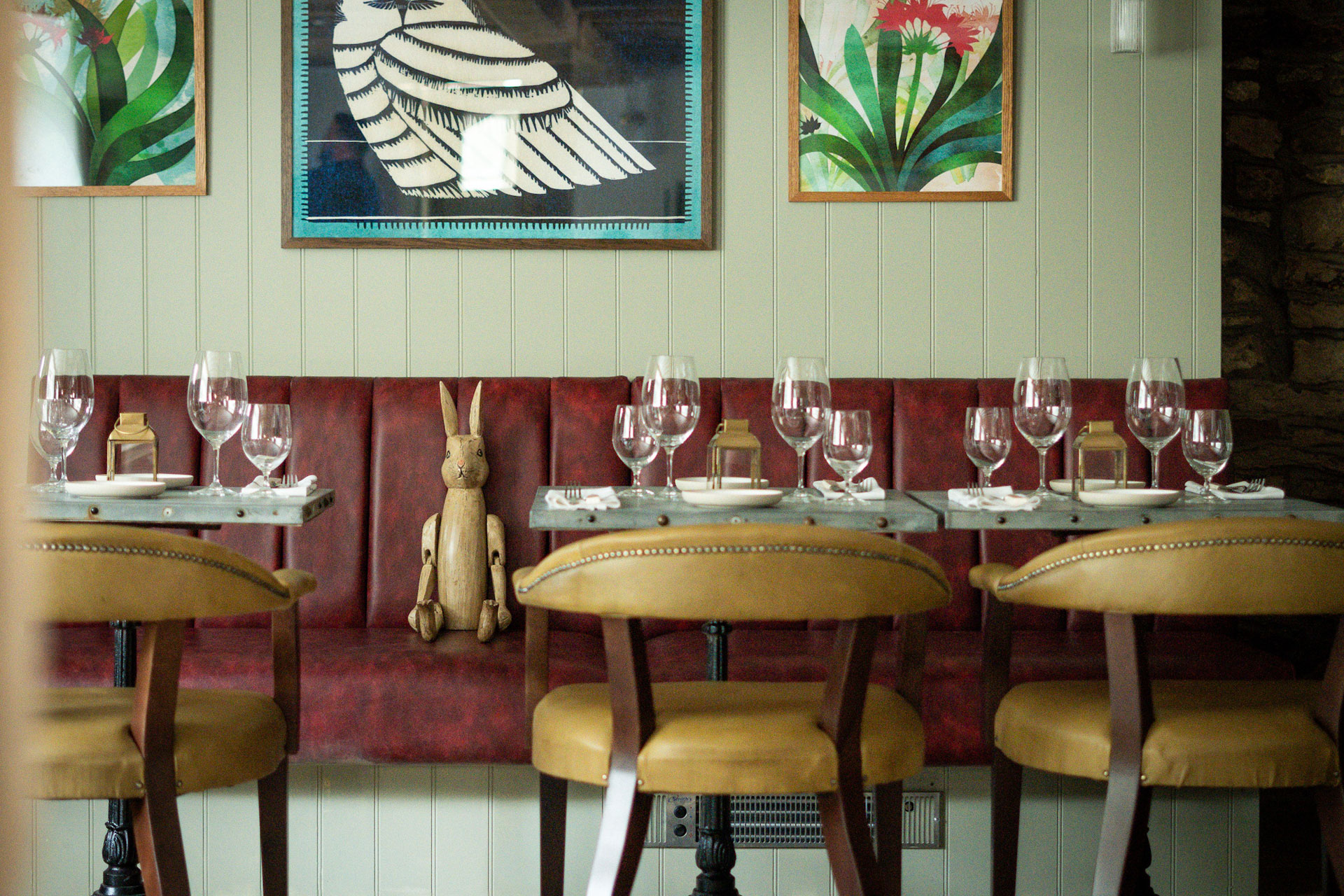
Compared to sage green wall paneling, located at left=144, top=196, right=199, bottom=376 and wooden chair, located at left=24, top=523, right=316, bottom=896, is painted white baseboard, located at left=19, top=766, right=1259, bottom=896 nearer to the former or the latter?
wooden chair, located at left=24, top=523, right=316, bottom=896

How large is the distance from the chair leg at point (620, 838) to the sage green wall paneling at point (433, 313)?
174 cm

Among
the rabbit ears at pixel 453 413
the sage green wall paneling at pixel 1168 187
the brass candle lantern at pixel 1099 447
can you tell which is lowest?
the brass candle lantern at pixel 1099 447

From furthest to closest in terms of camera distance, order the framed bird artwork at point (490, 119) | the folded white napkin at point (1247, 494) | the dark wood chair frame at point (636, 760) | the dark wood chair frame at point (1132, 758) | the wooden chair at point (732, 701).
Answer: the framed bird artwork at point (490, 119), the folded white napkin at point (1247, 494), the dark wood chair frame at point (1132, 758), the dark wood chair frame at point (636, 760), the wooden chair at point (732, 701)

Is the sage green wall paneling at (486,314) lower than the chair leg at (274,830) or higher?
higher

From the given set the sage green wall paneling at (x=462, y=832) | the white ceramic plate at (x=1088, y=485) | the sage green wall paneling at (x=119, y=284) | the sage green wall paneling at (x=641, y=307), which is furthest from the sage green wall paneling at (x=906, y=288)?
the sage green wall paneling at (x=119, y=284)

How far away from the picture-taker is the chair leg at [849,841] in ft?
4.70

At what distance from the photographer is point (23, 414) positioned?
224mm

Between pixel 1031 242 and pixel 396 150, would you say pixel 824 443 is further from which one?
pixel 396 150

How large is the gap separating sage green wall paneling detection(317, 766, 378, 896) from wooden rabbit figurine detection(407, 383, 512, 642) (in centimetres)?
39

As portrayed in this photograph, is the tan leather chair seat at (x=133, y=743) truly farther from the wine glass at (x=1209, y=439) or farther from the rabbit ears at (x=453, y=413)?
the wine glass at (x=1209, y=439)

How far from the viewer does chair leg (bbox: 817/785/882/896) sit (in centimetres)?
143

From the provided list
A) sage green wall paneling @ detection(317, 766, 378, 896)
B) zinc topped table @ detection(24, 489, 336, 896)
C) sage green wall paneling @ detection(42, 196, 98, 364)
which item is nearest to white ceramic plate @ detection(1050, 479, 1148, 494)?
zinc topped table @ detection(24, 489, 336, 896)

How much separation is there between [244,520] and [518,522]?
36.2 inches

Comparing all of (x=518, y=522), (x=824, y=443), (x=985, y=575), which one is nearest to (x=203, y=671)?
(x=518, y=522)
